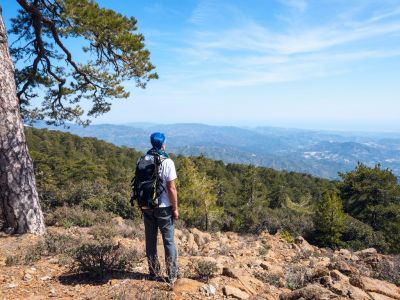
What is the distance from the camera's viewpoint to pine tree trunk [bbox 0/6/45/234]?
6371mm

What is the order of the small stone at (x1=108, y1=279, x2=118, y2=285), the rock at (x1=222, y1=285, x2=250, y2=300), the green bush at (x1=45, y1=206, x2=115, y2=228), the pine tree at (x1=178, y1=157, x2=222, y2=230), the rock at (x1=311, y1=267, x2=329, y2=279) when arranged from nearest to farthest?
the rock at (x1=222, y1=285, x2=250, y2=300) → the small stone at (x1=108, y1=279, x2=118, y2=285) → the rock at (x1=311, y1=267, x2=329, y2=279) → the green bush at (x1=45, y1=206, x2=115, y2=228) → the pine tree at (x1=178, y1=157, x2=222, y2=230)

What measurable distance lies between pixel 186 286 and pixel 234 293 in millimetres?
625

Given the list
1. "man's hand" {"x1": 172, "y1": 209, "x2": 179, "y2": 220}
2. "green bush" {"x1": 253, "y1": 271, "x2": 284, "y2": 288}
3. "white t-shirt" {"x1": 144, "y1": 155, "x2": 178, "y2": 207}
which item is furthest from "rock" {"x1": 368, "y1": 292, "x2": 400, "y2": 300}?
"white t-shirt" {"x1": 144, "y1": 155, "x2": 178, "y2": 207}

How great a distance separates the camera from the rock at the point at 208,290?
4242mm

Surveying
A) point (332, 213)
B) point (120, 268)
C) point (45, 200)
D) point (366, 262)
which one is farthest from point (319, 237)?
point (120, 268)

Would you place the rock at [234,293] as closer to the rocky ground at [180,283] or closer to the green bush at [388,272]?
the rocky ground at [180,283]

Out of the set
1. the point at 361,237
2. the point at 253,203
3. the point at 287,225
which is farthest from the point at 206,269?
the point at 253,203

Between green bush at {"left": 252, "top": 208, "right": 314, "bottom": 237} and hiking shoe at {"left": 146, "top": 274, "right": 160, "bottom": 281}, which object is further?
green bush at {"left": 252, "top": 208, "right": 314, "bottom": 237}

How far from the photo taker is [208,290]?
14.1 feet

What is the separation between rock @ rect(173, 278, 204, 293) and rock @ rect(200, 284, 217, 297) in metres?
0.06

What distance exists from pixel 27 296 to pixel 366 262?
25.3 feet

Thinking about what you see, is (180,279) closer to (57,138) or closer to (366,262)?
(366,262)

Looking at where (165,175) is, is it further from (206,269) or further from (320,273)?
(320,273)

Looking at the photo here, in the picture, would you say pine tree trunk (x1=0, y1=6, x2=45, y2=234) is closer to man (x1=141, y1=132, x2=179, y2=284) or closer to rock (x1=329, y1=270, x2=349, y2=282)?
man (x1=141, y1=132, x2=179, y2=284)
